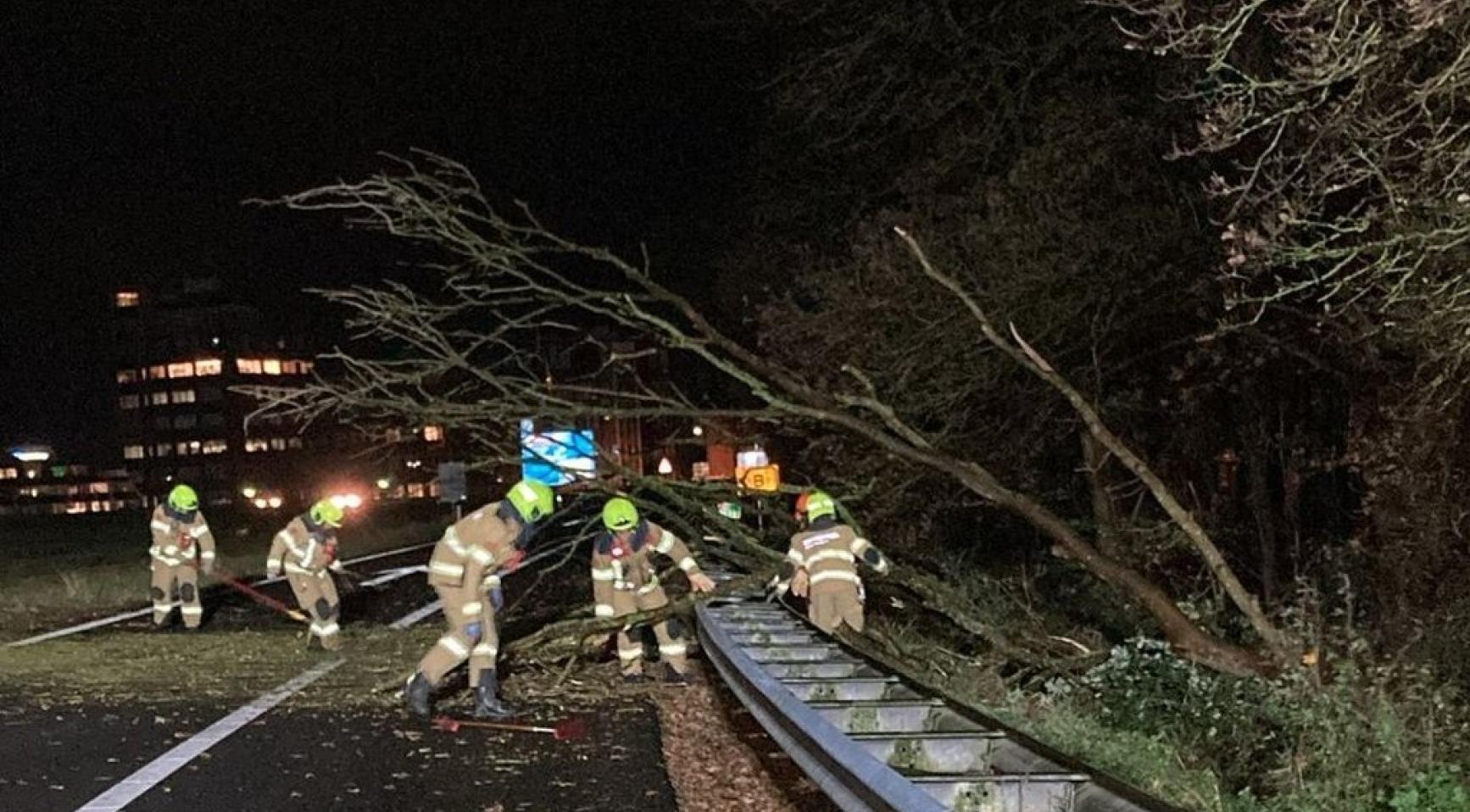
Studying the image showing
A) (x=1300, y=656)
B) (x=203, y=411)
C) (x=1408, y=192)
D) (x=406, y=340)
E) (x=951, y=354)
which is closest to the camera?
(x=1408, y=192)

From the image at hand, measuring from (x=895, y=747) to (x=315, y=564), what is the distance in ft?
28.3

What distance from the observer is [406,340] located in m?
10.9

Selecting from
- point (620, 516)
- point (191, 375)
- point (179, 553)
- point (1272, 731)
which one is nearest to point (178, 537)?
point (179, 553)

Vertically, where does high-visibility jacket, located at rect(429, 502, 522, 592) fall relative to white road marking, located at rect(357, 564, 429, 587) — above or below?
above

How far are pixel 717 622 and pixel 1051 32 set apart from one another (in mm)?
6505

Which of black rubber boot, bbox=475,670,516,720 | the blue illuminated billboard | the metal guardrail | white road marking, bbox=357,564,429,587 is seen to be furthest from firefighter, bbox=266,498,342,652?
white road marking, bbox=357,564,429,587

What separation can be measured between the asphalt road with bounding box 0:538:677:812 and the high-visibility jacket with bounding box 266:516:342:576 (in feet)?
10.7

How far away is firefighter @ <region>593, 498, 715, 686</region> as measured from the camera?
32.1 ft

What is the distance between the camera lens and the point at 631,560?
10.1 m

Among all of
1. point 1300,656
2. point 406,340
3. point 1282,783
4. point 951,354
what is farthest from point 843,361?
point 1282,783

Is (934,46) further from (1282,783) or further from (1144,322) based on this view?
(1282,783)

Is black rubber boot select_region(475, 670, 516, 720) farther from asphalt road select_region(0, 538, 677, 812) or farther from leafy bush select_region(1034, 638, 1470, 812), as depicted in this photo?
leafy bush select_region(1034, 638, 1470, 812)

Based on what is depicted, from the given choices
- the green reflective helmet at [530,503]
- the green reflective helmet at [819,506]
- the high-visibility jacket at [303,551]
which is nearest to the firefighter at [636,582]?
the green reflective helmet at [819,506]

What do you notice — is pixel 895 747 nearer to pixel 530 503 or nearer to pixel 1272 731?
pixel 1272 731
